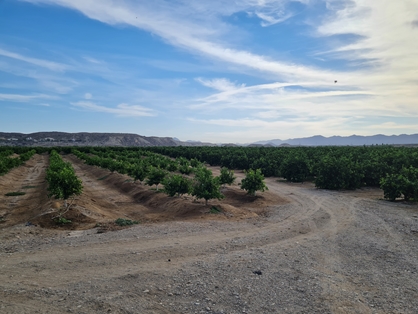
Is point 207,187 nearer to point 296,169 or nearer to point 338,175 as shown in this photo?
point 338,175

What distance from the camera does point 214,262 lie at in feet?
24.7

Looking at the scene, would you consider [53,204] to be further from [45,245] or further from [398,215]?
[398,215]

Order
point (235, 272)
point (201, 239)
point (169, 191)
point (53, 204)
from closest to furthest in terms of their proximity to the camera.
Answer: point (235, 272) < point (201, 239) < point (53, 204) < point (169, 191)

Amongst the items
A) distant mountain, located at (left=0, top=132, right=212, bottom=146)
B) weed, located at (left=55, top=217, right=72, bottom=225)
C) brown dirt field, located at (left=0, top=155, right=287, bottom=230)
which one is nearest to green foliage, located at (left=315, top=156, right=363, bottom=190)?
brown dirt field, located at (left=0, top=155, right=287, bottom=230)

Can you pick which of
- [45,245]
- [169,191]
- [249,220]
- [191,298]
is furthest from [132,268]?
[169,191]

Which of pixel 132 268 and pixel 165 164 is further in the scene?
pixel 165 164

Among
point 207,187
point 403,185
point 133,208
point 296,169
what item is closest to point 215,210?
point 207,187

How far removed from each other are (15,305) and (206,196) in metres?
9.01

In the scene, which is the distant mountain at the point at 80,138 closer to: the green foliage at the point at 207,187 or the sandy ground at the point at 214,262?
the green foliage at the point at 207,187

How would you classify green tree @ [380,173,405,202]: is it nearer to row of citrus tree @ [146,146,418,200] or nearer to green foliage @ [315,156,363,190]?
row of citrus tree @ [146,146,418,200]

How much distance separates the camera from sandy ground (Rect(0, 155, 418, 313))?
5.59 meters

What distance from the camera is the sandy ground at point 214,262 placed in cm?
559

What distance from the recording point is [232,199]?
17.5m

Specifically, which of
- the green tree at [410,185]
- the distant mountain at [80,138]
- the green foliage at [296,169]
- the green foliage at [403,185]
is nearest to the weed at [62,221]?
the green foliage at [403,185]
